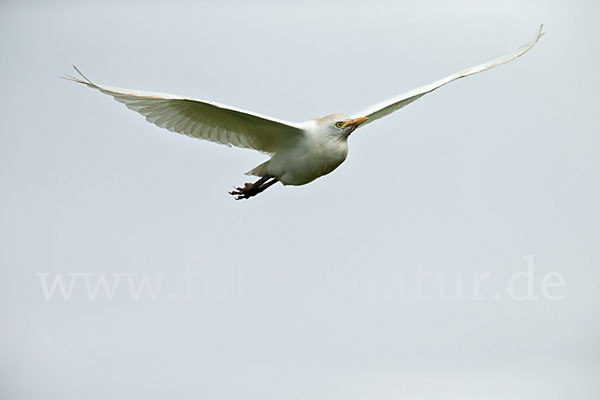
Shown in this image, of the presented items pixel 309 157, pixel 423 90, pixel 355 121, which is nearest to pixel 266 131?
pixel 309 157

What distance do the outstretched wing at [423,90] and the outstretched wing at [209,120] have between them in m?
0.97

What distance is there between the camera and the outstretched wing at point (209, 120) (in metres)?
8.04

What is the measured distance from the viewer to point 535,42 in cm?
944

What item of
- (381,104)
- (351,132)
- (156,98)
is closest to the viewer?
(156,98)

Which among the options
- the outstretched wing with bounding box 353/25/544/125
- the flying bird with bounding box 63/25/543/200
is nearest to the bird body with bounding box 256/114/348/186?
the flying bird with bounding box 63/25/543/200

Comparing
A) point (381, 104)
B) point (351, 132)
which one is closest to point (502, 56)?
point (381, 104)

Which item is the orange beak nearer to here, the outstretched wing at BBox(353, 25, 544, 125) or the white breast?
the white breast

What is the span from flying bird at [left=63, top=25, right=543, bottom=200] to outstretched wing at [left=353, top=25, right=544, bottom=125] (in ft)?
0.05

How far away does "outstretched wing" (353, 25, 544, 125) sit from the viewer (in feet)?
29.9

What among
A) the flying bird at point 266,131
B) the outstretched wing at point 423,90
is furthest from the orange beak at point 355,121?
the outstretched wing at point 423,90

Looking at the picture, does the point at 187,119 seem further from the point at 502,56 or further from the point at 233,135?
the point at 502,56

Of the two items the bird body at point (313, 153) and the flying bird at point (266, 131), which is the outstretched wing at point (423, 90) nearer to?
the flying bird at point (266, 131)

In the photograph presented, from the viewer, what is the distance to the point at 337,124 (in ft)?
27.6

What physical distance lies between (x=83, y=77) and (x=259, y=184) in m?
2.36
